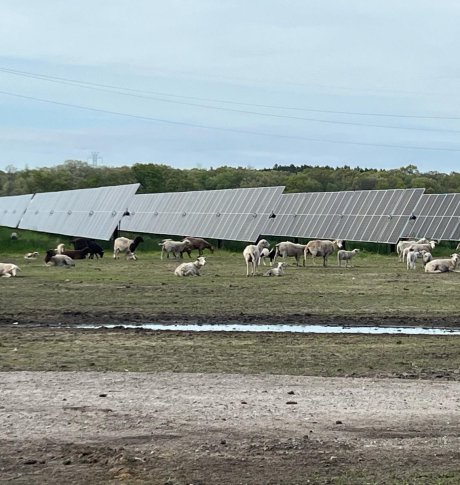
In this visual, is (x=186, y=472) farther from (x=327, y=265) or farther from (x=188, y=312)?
(x=327, y=265)

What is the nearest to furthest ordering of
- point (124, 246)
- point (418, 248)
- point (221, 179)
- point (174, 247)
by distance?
point (418, 248)
point (174, 247)
point (124, 246)
point (221, 179)

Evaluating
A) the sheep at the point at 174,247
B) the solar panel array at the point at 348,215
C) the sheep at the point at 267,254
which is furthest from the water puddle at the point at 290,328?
the solar panel array at the point at 348,215

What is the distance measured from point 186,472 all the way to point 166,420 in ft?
7.29

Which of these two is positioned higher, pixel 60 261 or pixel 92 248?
pixel 92 248

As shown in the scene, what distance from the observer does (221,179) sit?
12162 cm

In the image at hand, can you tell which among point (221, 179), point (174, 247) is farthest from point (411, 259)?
point (221, 179)

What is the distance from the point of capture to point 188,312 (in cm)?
2531

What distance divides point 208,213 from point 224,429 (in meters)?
56.6

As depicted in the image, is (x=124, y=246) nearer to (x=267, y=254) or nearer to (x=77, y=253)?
(x=77, y=253)

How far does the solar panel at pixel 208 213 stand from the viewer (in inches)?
2451

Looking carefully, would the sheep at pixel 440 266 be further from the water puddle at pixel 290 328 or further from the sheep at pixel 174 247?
the water puddle at pixel 290 328

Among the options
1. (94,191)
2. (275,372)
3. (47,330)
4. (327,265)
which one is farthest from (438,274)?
(94,191)

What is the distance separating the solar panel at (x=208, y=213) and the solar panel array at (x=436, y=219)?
8317 mm

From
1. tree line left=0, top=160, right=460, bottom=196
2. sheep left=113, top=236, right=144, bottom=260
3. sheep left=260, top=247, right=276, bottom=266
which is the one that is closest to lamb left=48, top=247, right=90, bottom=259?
sheep left=113, top=236, right=144, bottom=260
